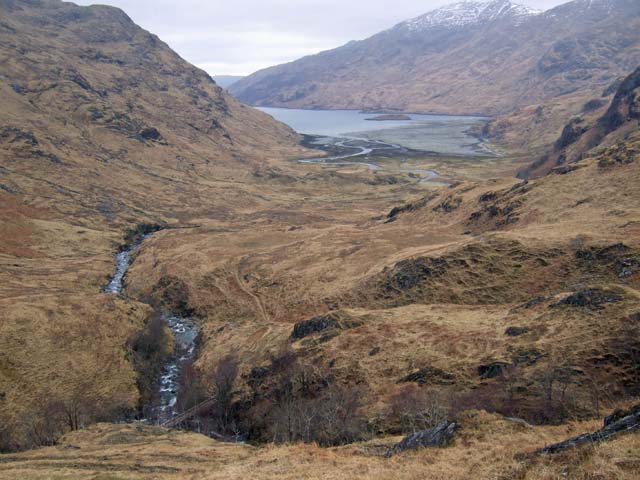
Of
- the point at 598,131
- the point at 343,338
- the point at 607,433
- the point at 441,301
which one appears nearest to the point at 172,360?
the point at 343,338

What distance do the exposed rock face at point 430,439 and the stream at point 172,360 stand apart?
1400 inches

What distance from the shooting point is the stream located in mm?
57656

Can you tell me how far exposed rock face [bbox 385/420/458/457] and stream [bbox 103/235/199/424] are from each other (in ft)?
117

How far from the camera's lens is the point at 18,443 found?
45.7 meters

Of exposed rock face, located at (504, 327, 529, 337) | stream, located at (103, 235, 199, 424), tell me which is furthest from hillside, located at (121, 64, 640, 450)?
stream, located at (103, 235, 199, 424)

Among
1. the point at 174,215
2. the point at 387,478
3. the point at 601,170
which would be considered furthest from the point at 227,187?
the point at 387,478

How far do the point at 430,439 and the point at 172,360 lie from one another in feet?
169

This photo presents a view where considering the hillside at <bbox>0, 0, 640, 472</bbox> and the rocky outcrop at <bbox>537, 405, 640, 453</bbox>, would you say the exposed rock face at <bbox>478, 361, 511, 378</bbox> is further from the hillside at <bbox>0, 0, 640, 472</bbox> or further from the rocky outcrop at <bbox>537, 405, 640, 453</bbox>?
the rocky outcrop at <bbox>537, 405, 640, 453</bbox>

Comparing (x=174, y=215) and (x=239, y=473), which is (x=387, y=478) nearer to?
(x=239, y=473)

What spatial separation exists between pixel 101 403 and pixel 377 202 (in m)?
132

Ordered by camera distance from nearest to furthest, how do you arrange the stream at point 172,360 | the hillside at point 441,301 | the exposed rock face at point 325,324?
the hillside at point 441,301 < the stream at point 172,360 < the exposed rock face at point 325,324

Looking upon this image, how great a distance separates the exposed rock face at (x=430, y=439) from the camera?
27.0 meters

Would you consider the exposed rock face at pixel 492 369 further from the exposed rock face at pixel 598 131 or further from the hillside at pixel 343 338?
the exposed rock face at pixel 598 131

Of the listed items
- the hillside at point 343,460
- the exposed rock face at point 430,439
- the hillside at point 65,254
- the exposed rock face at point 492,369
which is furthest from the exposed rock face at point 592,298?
the hillside at point 65,254
